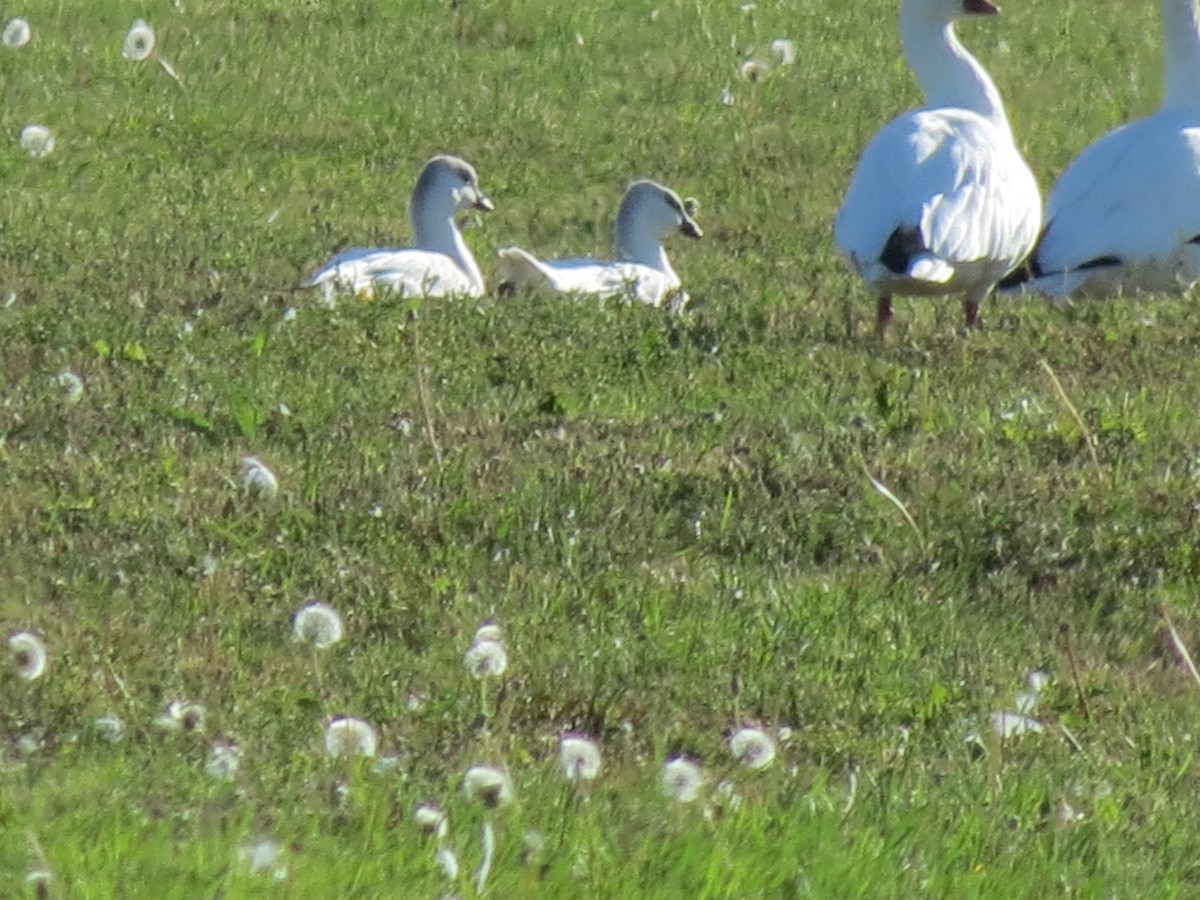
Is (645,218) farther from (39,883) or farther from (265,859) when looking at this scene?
(39,883)

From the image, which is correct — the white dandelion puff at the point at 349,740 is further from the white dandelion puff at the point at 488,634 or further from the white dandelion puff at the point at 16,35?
the white dandelion puff at the point at 16,35

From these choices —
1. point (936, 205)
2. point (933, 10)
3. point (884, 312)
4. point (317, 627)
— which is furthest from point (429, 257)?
point (317, 627)

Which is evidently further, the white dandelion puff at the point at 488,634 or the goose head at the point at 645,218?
the goose head at the point at 645,218

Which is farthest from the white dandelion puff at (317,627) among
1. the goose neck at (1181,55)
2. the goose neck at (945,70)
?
the goose neck at (1181,55)

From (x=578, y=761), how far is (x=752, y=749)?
332 millimetres

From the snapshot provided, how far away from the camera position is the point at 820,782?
4445 mm

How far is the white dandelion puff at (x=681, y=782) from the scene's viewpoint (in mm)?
4284

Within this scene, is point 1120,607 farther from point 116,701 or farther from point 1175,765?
point 116,701

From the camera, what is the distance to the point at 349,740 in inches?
176

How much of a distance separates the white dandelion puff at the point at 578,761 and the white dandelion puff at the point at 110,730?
722 mm

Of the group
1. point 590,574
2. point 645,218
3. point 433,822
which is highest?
point 433,822

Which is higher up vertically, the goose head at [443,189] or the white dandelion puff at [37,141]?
the goose head at [443,189]

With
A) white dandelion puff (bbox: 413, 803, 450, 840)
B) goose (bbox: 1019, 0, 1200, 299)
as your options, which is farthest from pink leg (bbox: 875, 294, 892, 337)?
white dandelion puff (bbox: 413, 803, 450, 840)

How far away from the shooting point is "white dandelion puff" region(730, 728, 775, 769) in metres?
4.62
